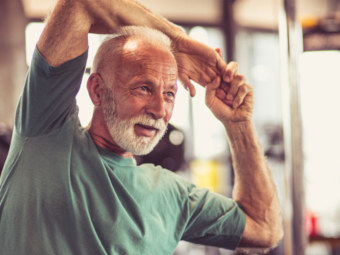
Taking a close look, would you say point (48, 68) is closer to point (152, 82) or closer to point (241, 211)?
point (152, 82)

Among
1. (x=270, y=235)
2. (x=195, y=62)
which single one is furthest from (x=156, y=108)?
(x=270, y=235)

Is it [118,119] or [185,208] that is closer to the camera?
[118,119]

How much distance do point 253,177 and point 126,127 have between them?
595mm

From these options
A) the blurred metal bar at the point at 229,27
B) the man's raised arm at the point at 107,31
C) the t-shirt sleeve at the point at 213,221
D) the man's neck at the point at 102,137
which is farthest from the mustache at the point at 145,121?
the blurred metal bar at the point at 229,27

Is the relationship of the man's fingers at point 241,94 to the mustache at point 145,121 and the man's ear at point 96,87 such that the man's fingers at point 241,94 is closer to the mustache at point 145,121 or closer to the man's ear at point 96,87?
the mustache at point 145,121

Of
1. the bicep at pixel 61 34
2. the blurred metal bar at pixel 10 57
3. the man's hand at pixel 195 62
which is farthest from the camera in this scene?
the blurred metal bar at pixel 10 57

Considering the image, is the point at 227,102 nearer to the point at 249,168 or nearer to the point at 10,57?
the point at 249,168

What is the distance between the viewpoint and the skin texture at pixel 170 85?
2.93ft

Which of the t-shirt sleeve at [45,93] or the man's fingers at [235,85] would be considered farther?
the man's fingers at [235,85]

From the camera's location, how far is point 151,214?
110 centimetres

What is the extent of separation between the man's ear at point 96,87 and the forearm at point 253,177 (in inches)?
21.3

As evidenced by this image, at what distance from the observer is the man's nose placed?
1.04 metres

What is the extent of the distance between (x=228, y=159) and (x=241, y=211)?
369 cm

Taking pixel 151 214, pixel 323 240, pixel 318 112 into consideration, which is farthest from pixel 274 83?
pixel 151 214
